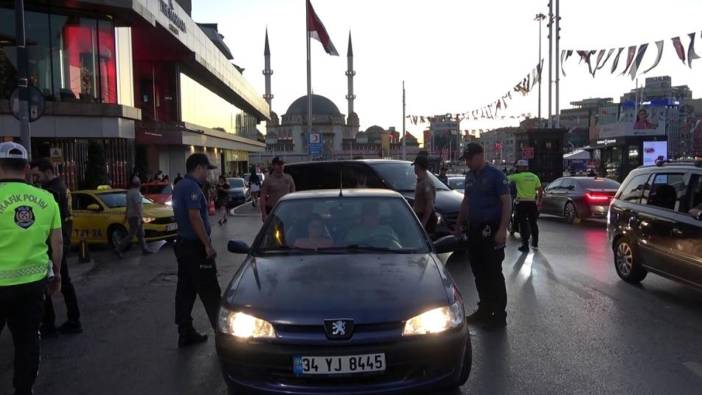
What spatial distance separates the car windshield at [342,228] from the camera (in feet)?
15.4

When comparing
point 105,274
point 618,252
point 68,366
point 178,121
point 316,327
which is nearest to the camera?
point 316,327

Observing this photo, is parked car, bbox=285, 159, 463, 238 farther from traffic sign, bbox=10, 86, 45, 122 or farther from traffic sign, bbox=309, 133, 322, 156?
traffic sign, bbox=309, 133, 322, 156

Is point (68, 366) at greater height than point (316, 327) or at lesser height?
lesser

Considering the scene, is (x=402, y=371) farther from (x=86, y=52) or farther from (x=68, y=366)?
(x=86, y=52)

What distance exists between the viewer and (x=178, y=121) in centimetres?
3656

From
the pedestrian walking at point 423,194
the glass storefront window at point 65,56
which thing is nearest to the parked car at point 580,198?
the pedestrian walking at point 423,194

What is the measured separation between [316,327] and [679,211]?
5.12m

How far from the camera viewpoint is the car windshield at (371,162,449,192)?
35.7ft

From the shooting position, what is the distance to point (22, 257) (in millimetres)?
3754

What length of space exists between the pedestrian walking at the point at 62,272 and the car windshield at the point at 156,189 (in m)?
12.1

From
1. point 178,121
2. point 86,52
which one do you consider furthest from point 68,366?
point 178,121

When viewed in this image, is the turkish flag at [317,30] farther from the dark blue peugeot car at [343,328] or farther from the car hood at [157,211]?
the dark blue peugeot car at [343,328]

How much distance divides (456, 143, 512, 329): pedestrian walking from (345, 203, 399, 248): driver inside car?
1.34 metres

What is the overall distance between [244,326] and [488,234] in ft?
9.91
